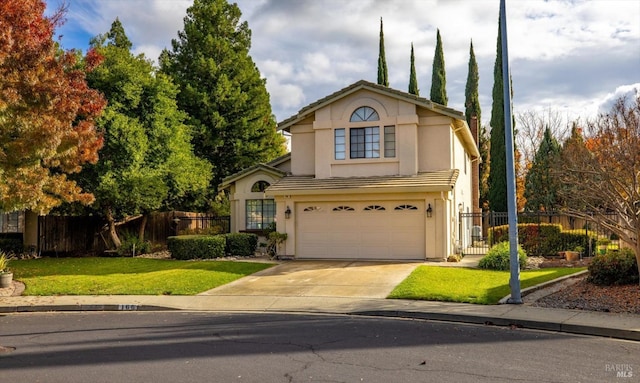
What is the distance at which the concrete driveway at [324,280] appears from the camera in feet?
46.7

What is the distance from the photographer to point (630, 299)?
1143 cm

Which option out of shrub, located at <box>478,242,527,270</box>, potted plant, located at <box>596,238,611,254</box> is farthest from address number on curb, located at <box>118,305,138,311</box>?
potted plant, located at <box>596,238,611,254</box>

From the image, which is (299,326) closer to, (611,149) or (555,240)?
(611,149)

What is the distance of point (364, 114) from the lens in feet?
69.7

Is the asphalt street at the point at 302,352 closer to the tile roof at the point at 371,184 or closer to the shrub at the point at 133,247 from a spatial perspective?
the tile roof at the point at 371,184

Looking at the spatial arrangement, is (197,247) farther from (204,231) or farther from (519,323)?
(519,323)

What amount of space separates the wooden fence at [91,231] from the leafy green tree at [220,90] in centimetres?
582

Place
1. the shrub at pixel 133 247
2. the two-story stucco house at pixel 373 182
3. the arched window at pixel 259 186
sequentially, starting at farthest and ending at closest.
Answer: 1. the arched window at pixel 259 186
2. the shrub at pixel 133 247
3. the two-story stucco house at pixel 373 182

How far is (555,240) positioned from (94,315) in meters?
17.3

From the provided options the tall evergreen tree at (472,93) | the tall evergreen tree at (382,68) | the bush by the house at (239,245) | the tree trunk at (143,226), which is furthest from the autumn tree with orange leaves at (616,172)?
the tall evergreen tree at (382,68)

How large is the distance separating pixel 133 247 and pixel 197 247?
3.58 meters

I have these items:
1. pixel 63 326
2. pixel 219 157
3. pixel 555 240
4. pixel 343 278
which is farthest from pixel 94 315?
pixel 219 157

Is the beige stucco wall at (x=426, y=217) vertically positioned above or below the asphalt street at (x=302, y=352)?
above

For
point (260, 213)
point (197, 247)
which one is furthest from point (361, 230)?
point (197, 247)
